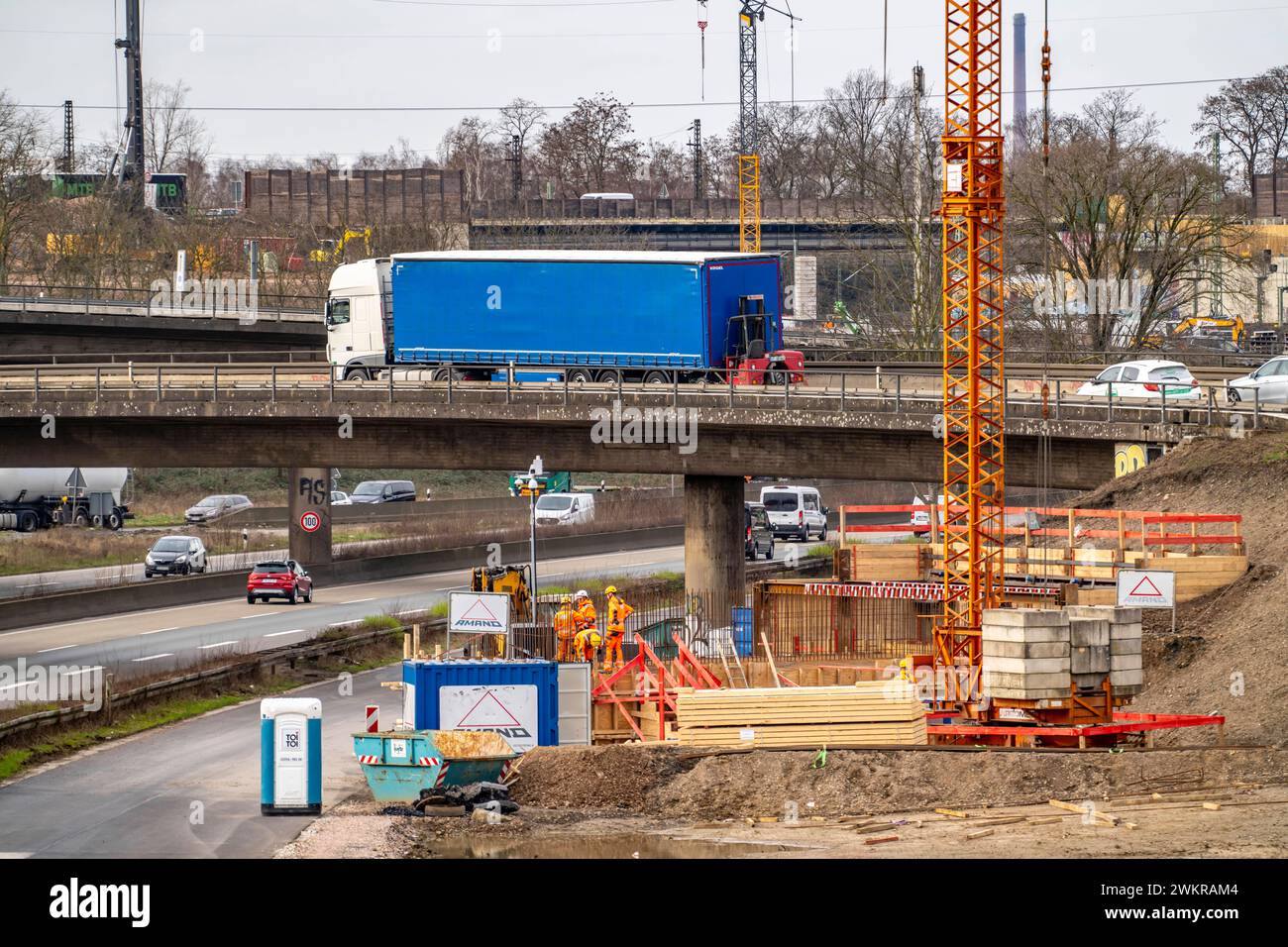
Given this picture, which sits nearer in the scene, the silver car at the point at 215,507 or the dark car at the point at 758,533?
the dark car at the point at 758,533

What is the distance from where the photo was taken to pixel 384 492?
78.6 m

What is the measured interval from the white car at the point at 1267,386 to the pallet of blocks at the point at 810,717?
20446mm

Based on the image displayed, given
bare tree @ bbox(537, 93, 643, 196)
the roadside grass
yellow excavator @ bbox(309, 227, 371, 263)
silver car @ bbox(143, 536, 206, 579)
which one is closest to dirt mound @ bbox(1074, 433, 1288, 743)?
the roadside grass

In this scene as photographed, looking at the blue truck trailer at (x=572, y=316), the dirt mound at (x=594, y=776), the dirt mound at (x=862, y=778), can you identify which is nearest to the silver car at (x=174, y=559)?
the blue truck trailer at (x=572, y=316)

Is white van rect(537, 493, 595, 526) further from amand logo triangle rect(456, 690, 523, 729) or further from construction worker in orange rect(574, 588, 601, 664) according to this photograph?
amand logo triangle rect(456, 690, 523, 729)

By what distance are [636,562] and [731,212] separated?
184 ft

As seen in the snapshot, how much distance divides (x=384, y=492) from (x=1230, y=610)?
5166 cm

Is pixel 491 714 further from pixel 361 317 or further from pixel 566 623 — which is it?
pixel 361 317

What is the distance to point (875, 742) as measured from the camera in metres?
23.9

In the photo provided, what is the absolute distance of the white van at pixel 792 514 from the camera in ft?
219

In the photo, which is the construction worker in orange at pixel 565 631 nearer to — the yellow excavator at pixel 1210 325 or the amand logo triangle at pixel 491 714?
the amand logo triangle at pixel 491 714
